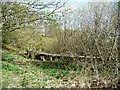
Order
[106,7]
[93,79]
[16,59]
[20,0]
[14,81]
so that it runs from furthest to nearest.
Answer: [16,59] → [106,7] → [93,79] → [14,81] → [20,0]

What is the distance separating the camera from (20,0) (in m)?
4.62

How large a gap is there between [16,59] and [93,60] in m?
3.64

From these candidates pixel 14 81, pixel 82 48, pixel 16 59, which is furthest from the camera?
pixel 16 59

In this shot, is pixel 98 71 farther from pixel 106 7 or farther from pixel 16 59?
pixel 16 59

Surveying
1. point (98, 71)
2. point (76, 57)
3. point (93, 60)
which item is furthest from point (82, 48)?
point (98, 71)

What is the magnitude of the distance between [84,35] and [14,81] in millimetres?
2616

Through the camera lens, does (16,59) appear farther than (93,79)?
Yes

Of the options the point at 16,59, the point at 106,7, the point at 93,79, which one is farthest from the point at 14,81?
the point at 16,59

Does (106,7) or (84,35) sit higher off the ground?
(106,7)

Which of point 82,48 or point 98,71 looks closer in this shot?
point 98,71

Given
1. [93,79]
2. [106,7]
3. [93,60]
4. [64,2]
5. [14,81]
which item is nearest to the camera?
[64,2]

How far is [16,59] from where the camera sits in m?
9.78

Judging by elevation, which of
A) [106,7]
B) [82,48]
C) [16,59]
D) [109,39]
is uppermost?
[106,7]

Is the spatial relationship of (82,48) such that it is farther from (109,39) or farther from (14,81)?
(14,81)
